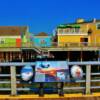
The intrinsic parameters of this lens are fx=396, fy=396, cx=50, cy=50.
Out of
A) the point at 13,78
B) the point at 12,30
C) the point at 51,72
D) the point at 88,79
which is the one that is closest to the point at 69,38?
the point at 12,30

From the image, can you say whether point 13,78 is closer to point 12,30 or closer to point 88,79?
point 88,79

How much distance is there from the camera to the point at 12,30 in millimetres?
76938

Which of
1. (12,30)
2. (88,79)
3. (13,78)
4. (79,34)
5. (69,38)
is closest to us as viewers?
(13,78)

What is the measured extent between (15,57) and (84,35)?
46.3 ft

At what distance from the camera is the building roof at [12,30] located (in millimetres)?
74625

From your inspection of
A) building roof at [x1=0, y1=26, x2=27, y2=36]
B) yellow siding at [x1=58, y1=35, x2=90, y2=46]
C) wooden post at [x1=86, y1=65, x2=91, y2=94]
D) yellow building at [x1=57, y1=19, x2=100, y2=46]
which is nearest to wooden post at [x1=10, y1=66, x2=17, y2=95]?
wooden post at [x1=86, y1=65, x2=91, y2=94]

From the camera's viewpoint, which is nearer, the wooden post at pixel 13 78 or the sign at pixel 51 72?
the sign at pixel 51 72

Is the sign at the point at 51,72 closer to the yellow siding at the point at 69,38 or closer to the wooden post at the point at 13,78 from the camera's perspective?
the wooden post at the point at 13,78

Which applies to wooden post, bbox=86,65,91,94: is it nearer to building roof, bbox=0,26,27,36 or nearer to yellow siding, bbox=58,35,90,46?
yellow siding, bbox=58,35,90,46

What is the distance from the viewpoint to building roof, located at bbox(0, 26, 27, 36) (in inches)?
2938

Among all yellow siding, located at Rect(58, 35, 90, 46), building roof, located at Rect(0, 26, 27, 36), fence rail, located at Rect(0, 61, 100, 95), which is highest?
building roof, located at Rect(0, 26, 27, 36)

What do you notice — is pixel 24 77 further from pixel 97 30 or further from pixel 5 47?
pixel 97 30

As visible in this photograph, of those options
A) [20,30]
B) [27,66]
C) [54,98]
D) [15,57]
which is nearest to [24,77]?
[27,66]

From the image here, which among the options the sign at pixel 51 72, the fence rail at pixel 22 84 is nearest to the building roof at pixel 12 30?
the fence rail at pixel 22 84
